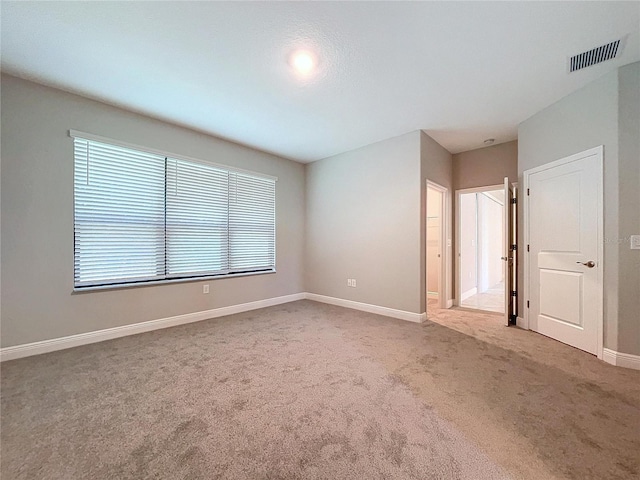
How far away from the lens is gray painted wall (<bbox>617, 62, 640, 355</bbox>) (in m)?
2.30

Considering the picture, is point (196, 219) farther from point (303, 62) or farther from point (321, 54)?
point (321, 54)

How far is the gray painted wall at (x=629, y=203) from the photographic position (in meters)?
2.30

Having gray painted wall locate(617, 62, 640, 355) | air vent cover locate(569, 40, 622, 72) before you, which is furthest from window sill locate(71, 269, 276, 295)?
air vent cover locate(569, 40, 622, 72)

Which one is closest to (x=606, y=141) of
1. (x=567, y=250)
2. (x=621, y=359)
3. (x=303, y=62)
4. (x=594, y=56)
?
(x=594, y=56)

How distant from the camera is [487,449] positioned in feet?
4.55

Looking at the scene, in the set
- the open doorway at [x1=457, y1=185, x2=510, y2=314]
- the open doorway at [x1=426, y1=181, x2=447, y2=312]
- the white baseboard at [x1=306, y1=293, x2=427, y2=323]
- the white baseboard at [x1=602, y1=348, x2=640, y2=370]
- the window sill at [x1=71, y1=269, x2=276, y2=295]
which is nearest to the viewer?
the white baseboard at [x1=602, y1=348, x2=640, y2=370]

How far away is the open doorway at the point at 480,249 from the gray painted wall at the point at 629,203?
154 centimetres

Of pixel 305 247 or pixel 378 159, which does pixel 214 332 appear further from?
pixel 378 159

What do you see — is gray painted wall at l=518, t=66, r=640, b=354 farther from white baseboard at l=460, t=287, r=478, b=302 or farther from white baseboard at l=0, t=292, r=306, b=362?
white baseboard at l=0, t=292, r=306, b=362

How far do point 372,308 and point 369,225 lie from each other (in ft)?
4.37

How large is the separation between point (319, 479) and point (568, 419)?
1.61 meters

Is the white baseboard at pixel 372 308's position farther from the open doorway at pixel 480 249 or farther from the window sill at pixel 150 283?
the open doorway at pixel 480 249

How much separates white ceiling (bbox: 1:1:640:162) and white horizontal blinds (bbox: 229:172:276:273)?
120cm

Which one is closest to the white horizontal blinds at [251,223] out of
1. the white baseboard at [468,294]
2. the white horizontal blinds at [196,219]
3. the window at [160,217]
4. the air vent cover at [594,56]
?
the window at [160,217]
